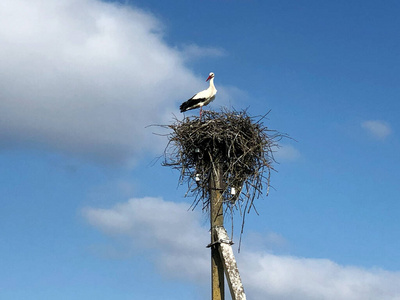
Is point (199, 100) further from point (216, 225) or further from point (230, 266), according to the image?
point (230, 266)

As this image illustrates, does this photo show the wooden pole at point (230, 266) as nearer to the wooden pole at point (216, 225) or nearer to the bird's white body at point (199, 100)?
the wooden pole at point (216, 225)

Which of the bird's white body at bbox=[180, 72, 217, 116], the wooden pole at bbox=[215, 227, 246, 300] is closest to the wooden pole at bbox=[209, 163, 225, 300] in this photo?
the wooden pole at bbox=[215, 227, 246, 300]

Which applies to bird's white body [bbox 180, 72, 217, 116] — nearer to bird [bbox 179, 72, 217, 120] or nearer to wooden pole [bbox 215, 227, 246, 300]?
bird [bbox 179, 72, 217, 120]

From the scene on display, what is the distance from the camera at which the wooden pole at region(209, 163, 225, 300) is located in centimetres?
841

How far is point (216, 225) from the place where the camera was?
8.73 meters

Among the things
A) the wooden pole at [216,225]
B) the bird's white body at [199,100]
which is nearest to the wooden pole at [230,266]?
the wooden pole at [216,225]

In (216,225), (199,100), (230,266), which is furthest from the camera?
(199,100)

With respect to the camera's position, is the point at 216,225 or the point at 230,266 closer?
the point at 230,266

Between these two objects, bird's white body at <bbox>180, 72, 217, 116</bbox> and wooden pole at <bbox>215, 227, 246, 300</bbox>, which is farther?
bird's white body at <bbox>180, 72, 217, 116</bbox>

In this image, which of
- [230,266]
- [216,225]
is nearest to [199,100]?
[216,225]

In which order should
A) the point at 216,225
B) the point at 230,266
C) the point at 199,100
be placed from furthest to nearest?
the point at 199,100
the point at 216,225
the point at 230,266

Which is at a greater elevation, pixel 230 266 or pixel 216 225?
pixel 216 225

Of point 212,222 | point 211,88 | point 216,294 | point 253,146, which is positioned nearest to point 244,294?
point 216,294

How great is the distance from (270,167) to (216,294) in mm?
2325
